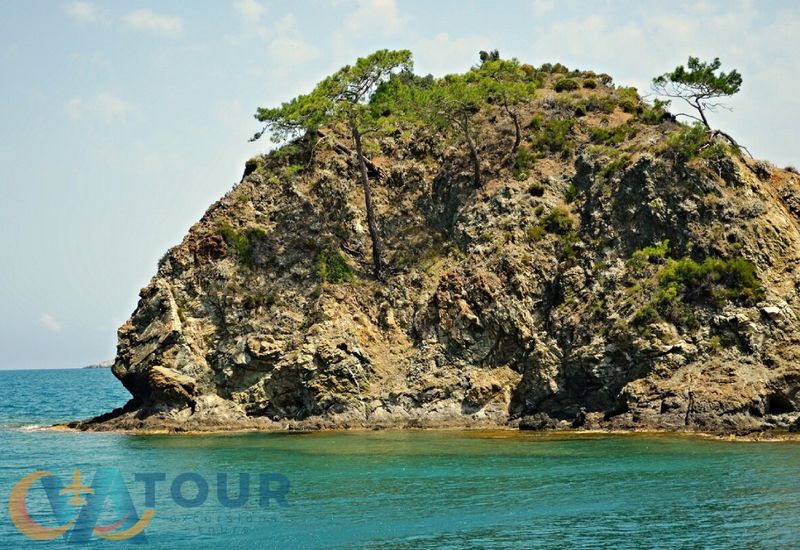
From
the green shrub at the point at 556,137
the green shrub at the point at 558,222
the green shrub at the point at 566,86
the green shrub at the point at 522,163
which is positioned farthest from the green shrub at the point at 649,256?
the green shrub at the point at 566,86

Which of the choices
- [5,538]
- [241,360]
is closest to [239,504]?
[5,538]

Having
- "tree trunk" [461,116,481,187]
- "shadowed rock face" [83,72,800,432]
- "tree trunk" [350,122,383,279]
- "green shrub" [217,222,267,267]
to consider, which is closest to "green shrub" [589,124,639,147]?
Answer: "shadowed rock face" [83,72,800,432]

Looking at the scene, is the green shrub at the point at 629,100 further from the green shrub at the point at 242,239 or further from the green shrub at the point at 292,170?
the green shrub at the point at 242,239

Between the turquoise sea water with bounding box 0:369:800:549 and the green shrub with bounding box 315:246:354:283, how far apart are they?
1689 cm

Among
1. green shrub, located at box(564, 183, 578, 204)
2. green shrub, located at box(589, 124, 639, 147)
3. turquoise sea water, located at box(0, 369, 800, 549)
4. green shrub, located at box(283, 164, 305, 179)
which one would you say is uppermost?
green shrub, located at box(589, 124, 639, 147)

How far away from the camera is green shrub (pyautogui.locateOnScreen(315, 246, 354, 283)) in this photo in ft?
217

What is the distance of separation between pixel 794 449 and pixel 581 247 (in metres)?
24.7

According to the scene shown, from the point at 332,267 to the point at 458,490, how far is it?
35244 millimetres

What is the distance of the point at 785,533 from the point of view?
2527 cm

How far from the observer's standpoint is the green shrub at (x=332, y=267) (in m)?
66.2

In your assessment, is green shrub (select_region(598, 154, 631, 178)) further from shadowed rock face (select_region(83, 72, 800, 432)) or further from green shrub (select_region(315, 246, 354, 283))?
green shrub (select_region(315, 246, 354, 283))

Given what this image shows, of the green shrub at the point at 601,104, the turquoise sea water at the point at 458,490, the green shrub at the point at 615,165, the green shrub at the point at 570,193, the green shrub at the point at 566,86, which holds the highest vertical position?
the green shrub at the point at 566,86

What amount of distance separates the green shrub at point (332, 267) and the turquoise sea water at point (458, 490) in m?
16.9

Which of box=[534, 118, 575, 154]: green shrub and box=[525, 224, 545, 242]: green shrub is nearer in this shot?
box=[525, 224, 545, 242]: green shrub
